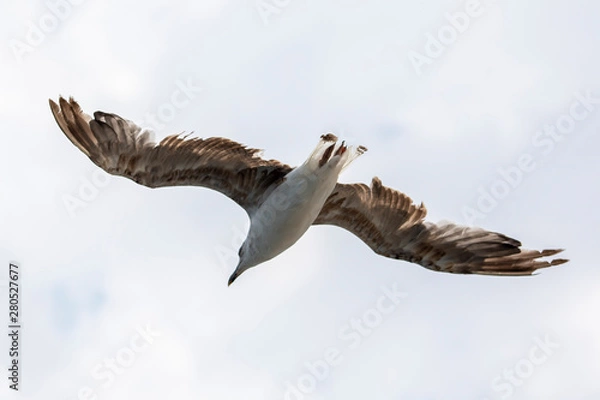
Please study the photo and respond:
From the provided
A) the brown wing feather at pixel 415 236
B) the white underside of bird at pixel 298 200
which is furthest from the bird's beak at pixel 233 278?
the brown wing feather at pixel 415 236

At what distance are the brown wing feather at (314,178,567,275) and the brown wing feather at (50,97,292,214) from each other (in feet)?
6.63

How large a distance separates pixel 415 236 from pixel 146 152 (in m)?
→ 4.99

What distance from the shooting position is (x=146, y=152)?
14016 mm

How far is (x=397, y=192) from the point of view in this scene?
15.6 meters

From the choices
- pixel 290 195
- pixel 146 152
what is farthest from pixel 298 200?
pixel 146 152

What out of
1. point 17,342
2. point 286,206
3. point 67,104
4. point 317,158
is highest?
point 317,158

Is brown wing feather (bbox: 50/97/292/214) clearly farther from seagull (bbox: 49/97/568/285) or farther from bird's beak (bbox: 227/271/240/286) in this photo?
bird's beak (bbox: 227/271/240/286)

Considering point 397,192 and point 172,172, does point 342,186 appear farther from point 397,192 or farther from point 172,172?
point 172,172

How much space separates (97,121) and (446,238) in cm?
632

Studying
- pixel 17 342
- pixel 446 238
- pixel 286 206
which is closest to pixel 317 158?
pixel 286 206

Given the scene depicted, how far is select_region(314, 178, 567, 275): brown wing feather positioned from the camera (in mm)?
15539

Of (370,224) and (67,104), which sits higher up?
(370,224)

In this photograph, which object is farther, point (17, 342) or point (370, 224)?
point (17, 342)

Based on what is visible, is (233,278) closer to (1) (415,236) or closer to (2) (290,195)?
(2) (290,195)
